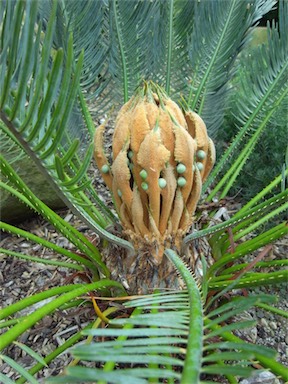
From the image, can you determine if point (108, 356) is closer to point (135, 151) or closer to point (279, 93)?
point (135, 151)

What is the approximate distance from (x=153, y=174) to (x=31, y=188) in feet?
2.57

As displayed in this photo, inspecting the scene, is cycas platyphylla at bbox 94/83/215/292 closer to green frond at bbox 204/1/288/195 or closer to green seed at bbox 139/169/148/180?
green seed at bbox 139/169/148/180

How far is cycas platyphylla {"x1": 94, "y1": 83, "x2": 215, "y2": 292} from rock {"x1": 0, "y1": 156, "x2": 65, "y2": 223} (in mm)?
591

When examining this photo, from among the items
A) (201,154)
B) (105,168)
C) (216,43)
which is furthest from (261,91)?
(105,168)

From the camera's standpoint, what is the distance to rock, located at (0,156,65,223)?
154 cm

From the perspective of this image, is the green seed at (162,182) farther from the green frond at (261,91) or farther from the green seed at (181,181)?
the green frond at (261,91)

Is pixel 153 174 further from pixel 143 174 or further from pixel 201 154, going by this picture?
pixel 201 154

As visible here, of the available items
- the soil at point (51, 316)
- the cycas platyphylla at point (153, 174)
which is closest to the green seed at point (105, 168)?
the cycas platyphylla at point (153, 174)

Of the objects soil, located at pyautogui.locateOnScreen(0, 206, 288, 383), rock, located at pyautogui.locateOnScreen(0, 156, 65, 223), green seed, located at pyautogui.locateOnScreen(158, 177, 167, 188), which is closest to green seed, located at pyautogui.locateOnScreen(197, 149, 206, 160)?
green seed, located at pyautogui.locateOnScreen(158, 177, 167, 188)

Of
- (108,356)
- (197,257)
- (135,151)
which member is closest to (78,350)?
(108,356)

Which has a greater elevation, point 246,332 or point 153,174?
point 153,174

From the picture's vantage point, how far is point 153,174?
0.91 metres

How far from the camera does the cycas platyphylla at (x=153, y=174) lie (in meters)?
0.92

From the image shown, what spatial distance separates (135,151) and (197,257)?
30cm
